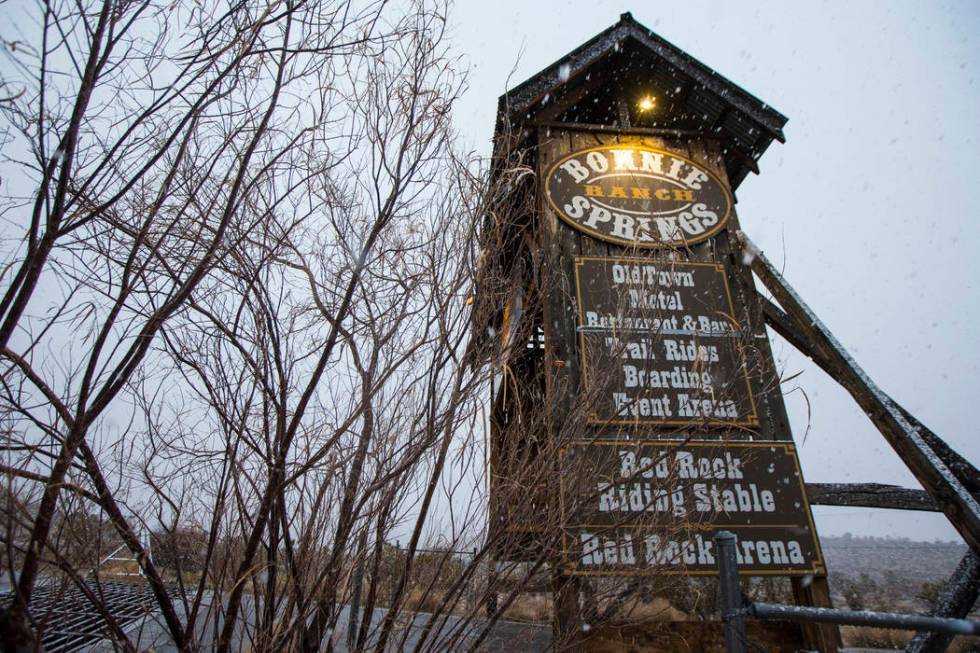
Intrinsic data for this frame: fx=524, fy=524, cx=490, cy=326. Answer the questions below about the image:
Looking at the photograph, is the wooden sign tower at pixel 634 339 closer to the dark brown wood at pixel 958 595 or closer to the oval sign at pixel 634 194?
the oval sign at pixel 634 194

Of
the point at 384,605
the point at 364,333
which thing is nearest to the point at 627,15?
the point at 364,333

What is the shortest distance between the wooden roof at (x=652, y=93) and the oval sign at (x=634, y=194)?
70 centimetres

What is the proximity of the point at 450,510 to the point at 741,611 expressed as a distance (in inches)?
50.3

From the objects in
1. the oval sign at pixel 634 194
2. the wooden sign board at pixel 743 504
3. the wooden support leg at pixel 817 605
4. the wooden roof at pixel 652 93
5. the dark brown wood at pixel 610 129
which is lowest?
the wooden support leg at pixel 817 605

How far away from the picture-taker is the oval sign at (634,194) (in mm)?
5426

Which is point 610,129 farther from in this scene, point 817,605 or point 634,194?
point 817,605

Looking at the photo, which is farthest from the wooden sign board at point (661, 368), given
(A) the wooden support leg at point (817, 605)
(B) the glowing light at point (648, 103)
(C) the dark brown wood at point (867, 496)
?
(C) the dark brown wood at point (867, 496)

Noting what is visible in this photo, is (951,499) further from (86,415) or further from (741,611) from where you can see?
(86,415)

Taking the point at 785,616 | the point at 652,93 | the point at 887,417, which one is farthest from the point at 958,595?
the point at 652,93

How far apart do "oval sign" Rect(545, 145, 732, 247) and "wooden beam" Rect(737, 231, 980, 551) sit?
24.6 inches

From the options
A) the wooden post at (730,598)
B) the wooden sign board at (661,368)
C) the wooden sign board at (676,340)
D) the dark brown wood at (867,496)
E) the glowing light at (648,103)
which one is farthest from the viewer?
the glowing light at (648,103)

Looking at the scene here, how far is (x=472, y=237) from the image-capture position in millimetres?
2717

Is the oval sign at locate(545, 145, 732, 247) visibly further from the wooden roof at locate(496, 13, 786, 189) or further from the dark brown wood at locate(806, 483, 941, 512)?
the dark brown wood at locate(806, 483, 941, 512)

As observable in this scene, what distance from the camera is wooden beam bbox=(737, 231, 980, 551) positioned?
3.71 meters
